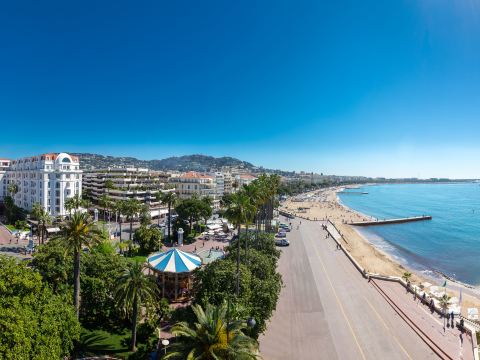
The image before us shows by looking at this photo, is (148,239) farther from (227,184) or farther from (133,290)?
(227,184)

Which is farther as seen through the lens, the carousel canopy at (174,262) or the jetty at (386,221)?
the jetty at (386,221)

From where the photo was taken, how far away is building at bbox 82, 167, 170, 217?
314 feet

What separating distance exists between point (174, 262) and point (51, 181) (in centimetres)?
5713

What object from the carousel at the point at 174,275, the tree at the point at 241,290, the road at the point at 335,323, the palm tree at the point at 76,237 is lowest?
the road at the point at 335,323

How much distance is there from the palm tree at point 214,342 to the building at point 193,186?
331 feet

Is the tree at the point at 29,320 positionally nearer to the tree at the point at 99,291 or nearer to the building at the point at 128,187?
the tree at the point at 99,291

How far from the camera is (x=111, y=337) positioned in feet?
79.9

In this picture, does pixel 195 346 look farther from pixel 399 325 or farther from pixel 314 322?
pixel 399 325

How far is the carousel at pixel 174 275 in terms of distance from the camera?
33062 millimetres

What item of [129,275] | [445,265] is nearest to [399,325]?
[129,275]

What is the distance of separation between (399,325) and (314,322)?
8.08 m

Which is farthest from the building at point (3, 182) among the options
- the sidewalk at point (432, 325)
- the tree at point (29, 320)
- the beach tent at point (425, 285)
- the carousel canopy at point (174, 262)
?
A: the beach tent at point (425, 285)

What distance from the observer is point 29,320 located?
52.7 ft

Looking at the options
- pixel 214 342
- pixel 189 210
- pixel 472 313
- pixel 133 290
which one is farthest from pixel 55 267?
pixel 472 313
